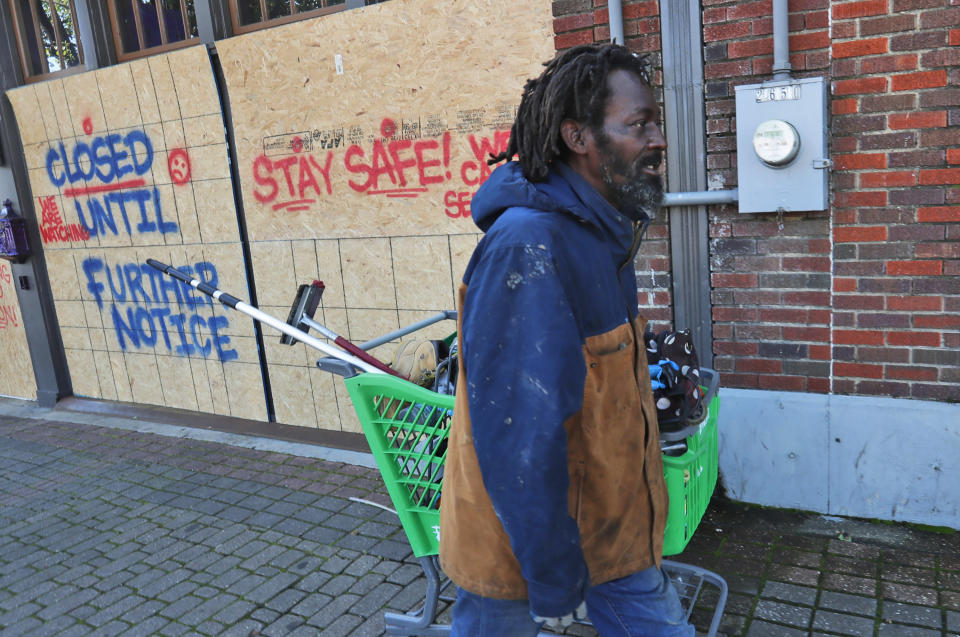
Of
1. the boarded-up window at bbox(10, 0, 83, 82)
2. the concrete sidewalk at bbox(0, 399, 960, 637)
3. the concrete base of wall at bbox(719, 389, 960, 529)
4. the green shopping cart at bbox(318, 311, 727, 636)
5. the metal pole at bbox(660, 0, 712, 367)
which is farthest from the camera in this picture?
the boarded-up window at bbox(10, 0, 83, 82)

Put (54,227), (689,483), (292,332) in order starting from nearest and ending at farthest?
(689,483) < (292,332) < (54,227)

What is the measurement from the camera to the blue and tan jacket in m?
1.65

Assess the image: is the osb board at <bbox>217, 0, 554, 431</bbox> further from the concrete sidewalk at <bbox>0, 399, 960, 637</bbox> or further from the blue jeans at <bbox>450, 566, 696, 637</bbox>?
the blue jeans at <bbox>450, 566, 696, 637</bbox>

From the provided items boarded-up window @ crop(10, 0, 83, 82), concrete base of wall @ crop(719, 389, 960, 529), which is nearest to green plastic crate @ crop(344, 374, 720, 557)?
concrete base of wall @ crop(719, 389, 960, 529)

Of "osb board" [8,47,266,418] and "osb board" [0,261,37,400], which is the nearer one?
"osb board" [8,47,266,418]

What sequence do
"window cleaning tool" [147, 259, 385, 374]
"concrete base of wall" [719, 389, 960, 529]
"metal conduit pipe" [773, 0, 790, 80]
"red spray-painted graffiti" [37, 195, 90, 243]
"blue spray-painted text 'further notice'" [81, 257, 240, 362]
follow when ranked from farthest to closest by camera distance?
1. "red spray-painted graffiti" [37, 195, 90, 243]
2. "blue spray-painted text 'further notice'" [81, 257, 240, 362]
3. "concrete base of wall" [719, 389, 960, 529]
4. "metal conduit pipe" [773, 0, 790, 80]
5. "window cleaning tool" [147, 259, 385, 374]

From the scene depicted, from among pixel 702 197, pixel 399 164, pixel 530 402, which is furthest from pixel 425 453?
pixel 399 164

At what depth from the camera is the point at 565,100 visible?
1.92 meters

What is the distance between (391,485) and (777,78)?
2465mm

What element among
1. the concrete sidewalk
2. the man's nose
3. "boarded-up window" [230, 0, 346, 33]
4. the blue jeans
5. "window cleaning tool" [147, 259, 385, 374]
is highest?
"boarded-up window" [230, 0, 346, 33]

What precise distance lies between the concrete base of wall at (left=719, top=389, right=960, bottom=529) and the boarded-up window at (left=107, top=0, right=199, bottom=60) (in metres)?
4.75

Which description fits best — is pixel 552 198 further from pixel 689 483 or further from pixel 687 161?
pixel 687 161

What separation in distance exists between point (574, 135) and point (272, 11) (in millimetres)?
4294

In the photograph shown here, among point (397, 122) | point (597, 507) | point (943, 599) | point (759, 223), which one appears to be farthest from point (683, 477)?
point (397, 122)
